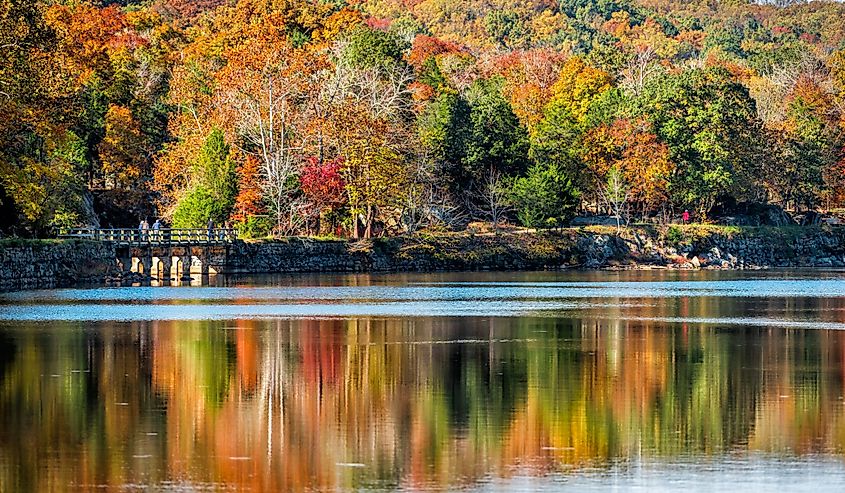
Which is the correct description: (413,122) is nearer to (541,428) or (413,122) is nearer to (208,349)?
(208,349)

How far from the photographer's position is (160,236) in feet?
217

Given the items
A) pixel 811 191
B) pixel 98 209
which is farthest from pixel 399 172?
pixel 811 191

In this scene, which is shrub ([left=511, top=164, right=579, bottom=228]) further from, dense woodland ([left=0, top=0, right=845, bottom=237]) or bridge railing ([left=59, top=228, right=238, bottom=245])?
bridge railing ([left=59, top=228, right=238, bottom=245])

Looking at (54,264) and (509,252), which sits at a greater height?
(54,264)

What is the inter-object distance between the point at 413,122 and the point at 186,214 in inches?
706

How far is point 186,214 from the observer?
2827 inches

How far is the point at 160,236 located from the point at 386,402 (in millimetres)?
45511

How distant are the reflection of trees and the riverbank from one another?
25810 millimetres

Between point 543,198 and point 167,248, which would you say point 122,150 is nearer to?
point 167,248

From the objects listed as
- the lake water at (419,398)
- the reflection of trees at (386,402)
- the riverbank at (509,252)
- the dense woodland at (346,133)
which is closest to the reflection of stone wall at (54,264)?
the riverbank at (509,252)

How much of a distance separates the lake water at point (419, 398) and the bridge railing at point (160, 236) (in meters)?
20.6

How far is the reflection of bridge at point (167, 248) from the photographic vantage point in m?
64.0

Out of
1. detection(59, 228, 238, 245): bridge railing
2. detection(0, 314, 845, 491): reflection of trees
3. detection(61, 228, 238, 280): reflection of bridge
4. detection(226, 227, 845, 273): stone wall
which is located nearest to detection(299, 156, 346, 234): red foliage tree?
detection(226, 227, 845, 273): stone wall

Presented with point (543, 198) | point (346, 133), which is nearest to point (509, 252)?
point (543, 198)
